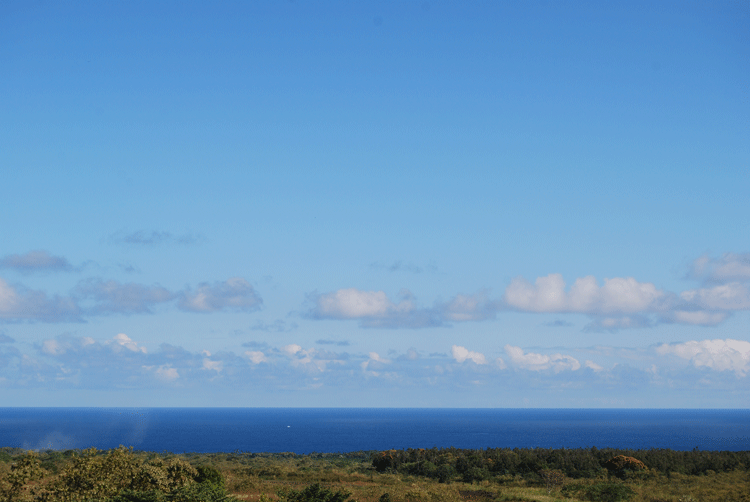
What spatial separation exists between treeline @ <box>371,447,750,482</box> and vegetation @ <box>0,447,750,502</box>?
0.30 ft

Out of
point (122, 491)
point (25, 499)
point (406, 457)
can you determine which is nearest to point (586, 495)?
point (406, 457)

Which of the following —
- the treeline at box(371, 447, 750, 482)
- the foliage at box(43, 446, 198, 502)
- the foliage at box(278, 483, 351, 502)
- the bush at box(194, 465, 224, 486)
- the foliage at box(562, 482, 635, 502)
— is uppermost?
the foliage at box(43, 446, 198, 502)

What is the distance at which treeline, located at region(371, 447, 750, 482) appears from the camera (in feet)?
163

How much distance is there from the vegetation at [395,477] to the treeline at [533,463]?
0.09 meters

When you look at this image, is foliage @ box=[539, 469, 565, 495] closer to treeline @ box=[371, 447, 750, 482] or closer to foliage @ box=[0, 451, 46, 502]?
treeline @ box=[371, 447, 750, 482]

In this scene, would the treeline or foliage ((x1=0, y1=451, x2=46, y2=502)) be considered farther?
the treeline

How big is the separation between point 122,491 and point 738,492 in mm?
32030

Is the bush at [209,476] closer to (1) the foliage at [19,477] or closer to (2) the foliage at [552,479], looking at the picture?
(1) the foliage at [19,477]

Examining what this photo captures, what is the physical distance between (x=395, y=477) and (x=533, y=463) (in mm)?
13741

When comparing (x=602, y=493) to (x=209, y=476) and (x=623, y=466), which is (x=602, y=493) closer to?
(x=623, y=466)

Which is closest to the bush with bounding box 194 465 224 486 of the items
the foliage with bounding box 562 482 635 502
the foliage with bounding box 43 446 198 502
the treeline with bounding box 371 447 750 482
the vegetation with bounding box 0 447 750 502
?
the vegetation with bounding box 0 447 750 502

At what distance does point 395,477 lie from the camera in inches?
1793

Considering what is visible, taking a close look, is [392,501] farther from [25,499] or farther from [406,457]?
[406,457]

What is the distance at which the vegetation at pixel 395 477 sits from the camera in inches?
829
